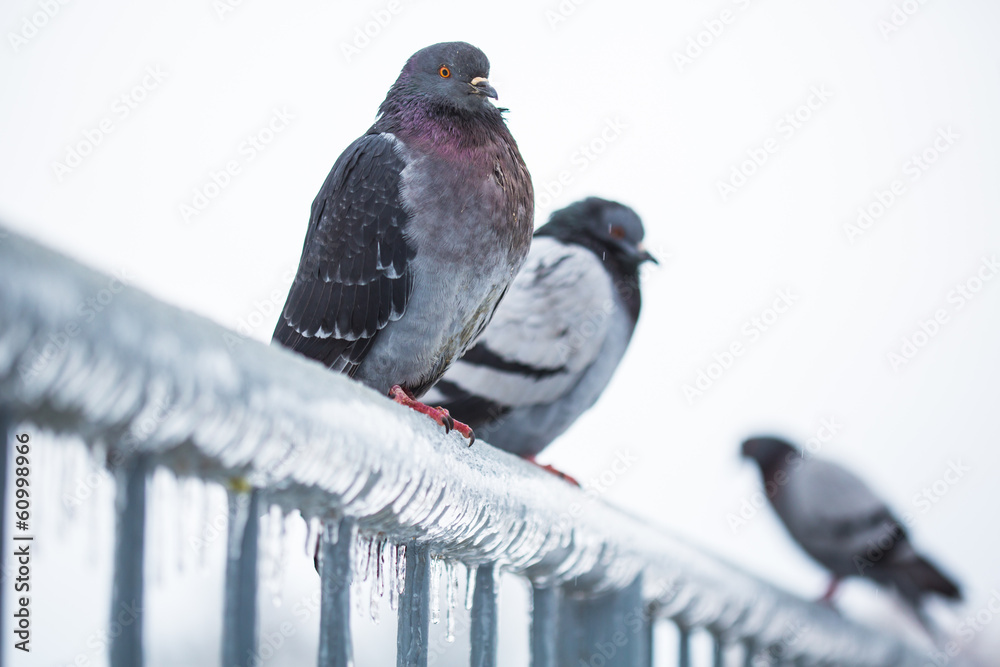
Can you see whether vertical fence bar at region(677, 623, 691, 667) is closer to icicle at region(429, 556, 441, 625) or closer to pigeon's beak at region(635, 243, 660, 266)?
icicle at region(429, 556, 441, 625)

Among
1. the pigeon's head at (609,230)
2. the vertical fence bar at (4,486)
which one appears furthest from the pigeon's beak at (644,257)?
the vertical fence bar at (4,486)

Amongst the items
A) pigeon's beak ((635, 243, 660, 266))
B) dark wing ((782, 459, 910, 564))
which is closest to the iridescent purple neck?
pigeon's beak ((635, 243, 660, 266))

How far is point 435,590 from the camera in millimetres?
1430

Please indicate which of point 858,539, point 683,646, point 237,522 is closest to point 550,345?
point 683,646

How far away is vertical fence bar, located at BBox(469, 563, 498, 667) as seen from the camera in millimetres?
1464

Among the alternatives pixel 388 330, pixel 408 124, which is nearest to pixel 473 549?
pixel 388 330

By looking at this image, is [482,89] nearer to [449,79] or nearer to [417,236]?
[449,79]

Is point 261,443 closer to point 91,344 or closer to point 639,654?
point 91,344

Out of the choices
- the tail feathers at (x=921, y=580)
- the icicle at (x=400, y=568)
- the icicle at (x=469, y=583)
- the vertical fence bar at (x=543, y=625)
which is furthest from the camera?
the tail feathers at (x=921, y=580)

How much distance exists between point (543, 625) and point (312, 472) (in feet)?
2.98

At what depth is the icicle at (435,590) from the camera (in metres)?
1.40

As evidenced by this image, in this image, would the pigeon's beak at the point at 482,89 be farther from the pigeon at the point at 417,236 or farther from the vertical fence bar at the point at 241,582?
the vertical fence bar at the point at 241,582

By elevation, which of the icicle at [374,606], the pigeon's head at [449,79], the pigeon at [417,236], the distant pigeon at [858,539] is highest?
the distant pigeon at [858,539]

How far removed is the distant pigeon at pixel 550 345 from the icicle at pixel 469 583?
2557 millimetres
